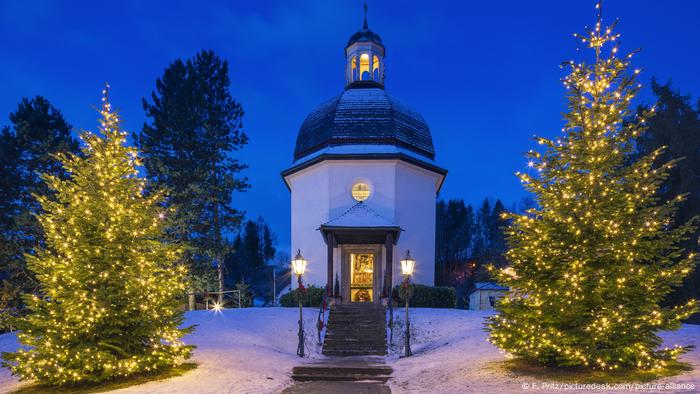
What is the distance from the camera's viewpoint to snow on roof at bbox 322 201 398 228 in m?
18.0

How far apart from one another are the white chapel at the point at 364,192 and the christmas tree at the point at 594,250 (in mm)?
9851

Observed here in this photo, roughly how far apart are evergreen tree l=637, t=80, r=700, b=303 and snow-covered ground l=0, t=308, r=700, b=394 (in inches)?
332

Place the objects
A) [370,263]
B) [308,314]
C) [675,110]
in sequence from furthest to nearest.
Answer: [675,110] < [370,263] < [308,314]

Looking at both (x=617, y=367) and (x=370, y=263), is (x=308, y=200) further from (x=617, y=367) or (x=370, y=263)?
(x=617, y=367)

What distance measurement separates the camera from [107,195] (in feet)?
29.8

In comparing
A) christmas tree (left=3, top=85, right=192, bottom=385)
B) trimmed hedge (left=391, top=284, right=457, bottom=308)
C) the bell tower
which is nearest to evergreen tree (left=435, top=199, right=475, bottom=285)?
the bell tower

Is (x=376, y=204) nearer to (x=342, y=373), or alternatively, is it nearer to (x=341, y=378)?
(x=342, y=373)

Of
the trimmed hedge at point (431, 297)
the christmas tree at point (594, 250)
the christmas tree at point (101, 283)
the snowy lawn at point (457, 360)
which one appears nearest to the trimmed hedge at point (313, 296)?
the trimmed hedge at point (431, 297)

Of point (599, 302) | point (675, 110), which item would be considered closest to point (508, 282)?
point (599, 302)

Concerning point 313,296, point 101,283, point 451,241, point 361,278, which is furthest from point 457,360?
point 451,241

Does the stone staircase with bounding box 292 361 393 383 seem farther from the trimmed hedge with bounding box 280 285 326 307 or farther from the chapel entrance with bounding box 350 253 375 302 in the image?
the chapel entrance with bounding box 350 253 375 302

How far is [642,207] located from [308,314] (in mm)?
12069

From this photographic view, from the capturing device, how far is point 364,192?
20.4 meters

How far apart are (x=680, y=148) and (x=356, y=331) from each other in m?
18.8
